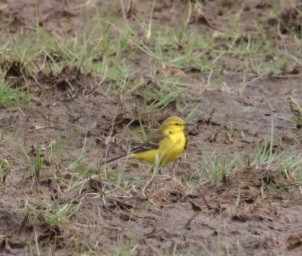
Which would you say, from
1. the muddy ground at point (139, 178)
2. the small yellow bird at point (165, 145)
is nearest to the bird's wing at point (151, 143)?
the small yellow bird at point (165, 145)

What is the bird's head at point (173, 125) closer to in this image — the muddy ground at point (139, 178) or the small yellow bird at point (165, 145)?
the small yellow bird at point (165, 145)

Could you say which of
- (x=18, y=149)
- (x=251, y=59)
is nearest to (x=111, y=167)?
(x=18, y=149)

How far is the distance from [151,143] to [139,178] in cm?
85

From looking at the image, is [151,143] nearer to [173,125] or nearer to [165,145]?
[165,145]

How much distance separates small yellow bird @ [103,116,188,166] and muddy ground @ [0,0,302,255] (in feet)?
0.30

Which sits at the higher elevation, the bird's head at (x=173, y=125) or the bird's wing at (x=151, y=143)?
the bird's head at (x=173, y=125)

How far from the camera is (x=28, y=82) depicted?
10.3 m

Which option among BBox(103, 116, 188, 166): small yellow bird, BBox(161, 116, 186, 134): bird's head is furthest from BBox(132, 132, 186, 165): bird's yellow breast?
BBox(161, 116, 186, 134): bird's head

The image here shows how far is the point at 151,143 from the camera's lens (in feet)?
30.1

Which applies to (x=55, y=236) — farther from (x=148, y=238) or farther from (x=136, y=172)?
(x=136, y=172)

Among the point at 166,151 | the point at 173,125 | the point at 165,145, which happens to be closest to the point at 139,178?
the point at 166,151

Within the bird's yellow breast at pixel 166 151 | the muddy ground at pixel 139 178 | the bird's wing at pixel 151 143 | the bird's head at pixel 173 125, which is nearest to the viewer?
the muddy ground at pixel 139 178

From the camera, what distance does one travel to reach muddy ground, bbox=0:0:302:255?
7.48 metres

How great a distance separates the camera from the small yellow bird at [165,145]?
8945mm
